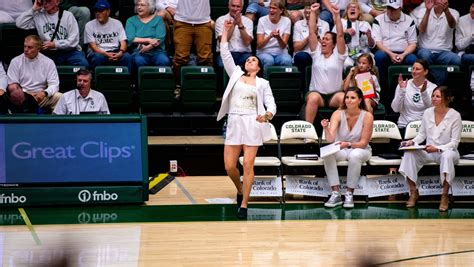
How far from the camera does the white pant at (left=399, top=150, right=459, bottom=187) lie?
10797 millimetres

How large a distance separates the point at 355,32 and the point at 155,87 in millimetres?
3463

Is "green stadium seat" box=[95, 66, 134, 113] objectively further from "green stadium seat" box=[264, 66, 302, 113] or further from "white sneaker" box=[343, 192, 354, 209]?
"white sneaker" box=[343, 192, 354, 209]

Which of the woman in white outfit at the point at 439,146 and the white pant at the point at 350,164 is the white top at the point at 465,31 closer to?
the woman in white outfit at the point at 439,146

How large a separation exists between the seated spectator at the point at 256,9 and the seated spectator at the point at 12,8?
3.67 m

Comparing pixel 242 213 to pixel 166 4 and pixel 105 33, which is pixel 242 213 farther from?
pixel 166 4

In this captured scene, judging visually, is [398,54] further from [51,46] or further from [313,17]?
[51,46]

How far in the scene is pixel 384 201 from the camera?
37.8 feet

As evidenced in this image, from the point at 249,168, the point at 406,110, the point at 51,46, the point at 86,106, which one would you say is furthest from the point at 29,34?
the point at 406,110

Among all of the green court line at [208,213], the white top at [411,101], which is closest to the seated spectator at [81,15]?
the green court line at [208,213]

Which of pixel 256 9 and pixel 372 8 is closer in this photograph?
pixel 256 9

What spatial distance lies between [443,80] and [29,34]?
682 cm

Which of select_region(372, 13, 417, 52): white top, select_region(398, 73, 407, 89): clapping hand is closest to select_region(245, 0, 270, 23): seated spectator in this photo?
select_region(372, 13, 417, 52): white top

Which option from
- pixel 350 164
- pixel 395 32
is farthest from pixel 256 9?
pixel 350 164

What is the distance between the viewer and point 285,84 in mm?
13422
